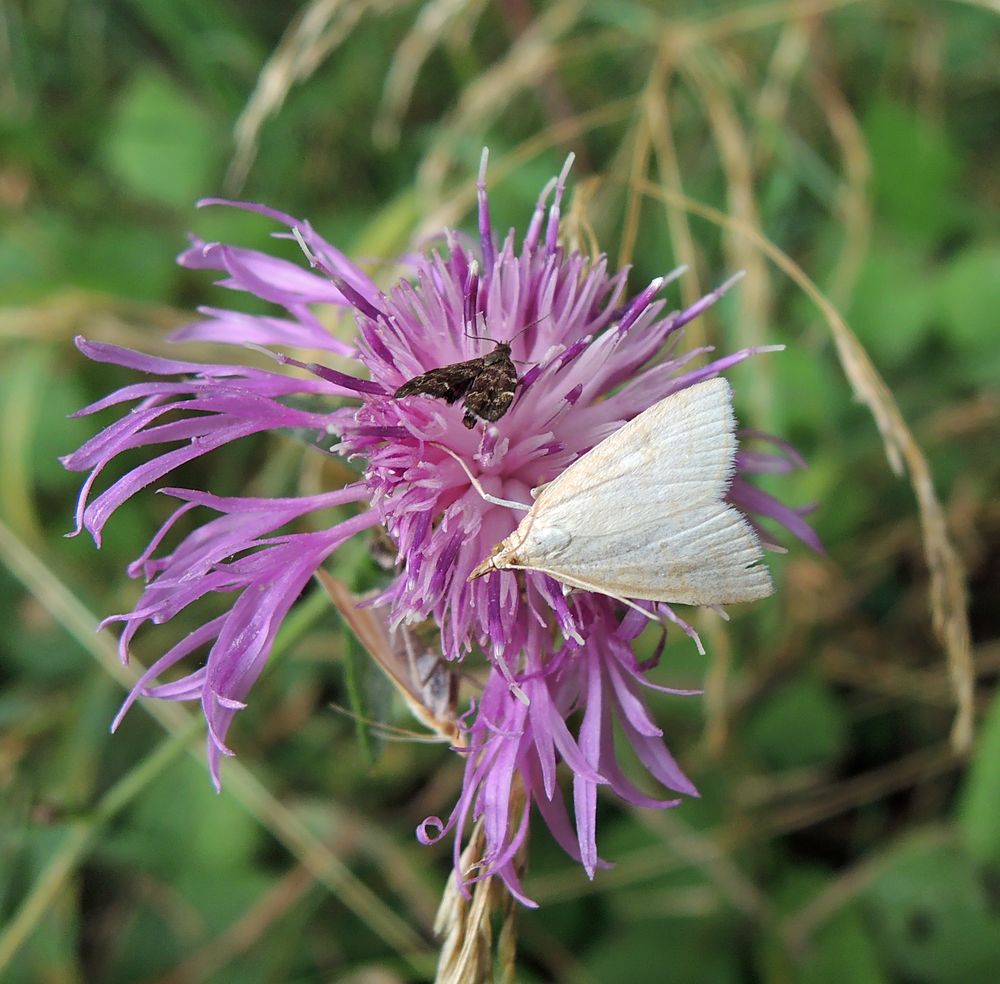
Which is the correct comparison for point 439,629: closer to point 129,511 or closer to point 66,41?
point 129,511

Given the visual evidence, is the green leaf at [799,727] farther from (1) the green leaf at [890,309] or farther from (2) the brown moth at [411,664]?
(2) the brown moth at [411,664]

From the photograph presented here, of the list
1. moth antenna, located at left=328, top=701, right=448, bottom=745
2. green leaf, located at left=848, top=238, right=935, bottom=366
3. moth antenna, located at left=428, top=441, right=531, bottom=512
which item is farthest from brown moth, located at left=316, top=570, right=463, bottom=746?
green leaf, located at left=848, top=238, right=935, bottom=366

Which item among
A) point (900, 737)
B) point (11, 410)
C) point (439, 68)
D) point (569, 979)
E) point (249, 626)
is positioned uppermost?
point (439, 68)

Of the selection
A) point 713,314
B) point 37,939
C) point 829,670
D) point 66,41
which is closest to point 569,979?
point 829,670

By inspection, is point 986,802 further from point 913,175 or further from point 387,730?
point 913,175

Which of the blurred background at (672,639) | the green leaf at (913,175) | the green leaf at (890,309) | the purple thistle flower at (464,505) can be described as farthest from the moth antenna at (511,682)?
the green leaf at (913,175)

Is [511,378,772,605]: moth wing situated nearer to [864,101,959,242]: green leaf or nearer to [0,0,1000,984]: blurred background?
[0,0,1000,984]: blurred background
